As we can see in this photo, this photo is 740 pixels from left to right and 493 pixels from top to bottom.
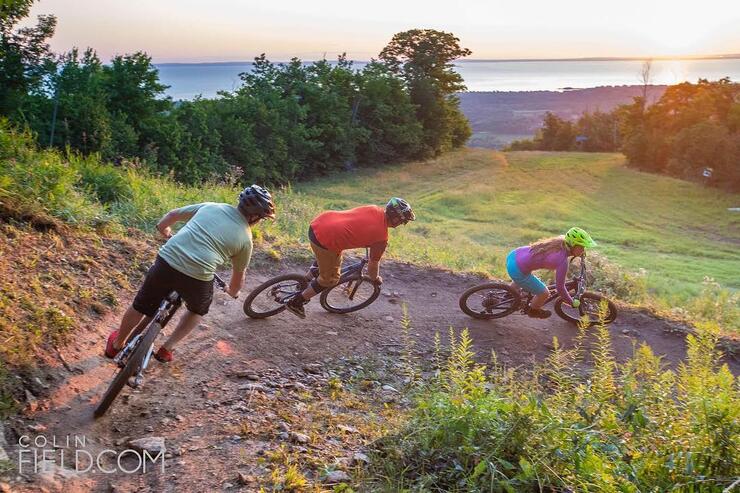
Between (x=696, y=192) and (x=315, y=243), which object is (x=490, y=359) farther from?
(x=696, y=192)

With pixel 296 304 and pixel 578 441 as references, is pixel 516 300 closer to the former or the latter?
pixel 296 304

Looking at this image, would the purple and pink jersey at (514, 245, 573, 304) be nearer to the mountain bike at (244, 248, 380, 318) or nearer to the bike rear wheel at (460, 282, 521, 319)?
the bike rear wheel at (460, 282, 521, 319)

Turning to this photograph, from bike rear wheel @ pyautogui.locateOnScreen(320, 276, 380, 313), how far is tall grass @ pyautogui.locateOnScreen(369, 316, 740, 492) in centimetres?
388

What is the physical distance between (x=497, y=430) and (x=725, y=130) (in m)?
50.4

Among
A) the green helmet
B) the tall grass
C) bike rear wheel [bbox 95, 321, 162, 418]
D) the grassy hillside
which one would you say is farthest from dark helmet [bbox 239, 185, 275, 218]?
the grassy hillside

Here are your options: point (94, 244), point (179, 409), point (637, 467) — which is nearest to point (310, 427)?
point (179, 409)

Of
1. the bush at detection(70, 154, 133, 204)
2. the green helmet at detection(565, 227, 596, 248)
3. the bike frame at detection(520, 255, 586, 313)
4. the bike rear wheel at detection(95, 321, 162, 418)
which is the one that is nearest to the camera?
the bike rear wheel at detection(95, 321, 162, 418)

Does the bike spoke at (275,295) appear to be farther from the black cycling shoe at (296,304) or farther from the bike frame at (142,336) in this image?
the bike frame at (142,336)

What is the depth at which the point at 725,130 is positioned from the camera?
4662cm

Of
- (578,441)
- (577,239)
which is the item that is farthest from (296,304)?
(578,441)

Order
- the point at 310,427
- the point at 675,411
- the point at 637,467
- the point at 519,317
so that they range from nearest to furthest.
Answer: the point at 637,467 < the point at 675,411 < the point at 310,427 < the point at 519,317

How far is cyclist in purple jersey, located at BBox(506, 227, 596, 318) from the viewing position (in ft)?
26.3

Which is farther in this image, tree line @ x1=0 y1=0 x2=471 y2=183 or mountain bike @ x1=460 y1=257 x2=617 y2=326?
tree line @ x1=0 y1=0 x2=471 y2=183

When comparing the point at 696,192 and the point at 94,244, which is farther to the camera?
the point at 696,192
